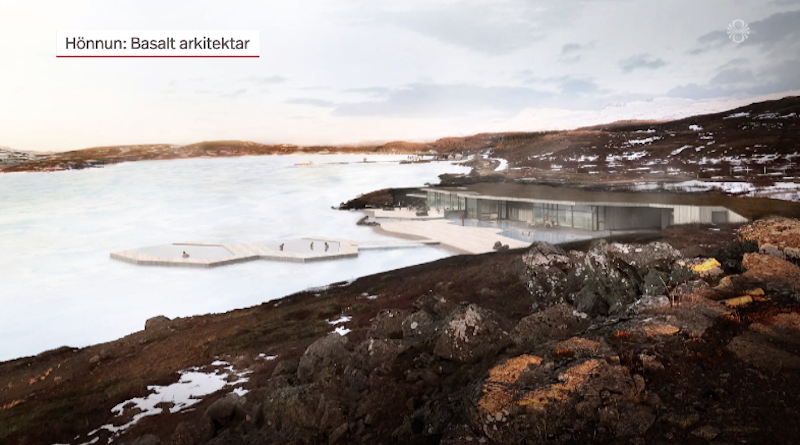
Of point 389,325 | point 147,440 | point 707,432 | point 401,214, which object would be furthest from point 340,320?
point 401,214

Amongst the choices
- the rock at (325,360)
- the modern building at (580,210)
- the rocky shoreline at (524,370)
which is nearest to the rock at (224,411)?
the rocky shoreline at (524,370)

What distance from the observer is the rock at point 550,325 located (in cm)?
668

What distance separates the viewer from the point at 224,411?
680cm

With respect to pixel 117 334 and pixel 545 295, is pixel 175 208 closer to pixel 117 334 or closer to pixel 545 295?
pixel 117 334

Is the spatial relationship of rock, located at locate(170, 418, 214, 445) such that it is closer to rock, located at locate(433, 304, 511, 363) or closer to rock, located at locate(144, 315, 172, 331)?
rock, located at locate(433, 304, 511, 363)

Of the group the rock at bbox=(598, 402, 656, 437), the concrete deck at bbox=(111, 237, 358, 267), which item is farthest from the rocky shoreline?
the concrete deck at bbox=(111, 237, 358, 267)

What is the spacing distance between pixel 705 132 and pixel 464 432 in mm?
28322

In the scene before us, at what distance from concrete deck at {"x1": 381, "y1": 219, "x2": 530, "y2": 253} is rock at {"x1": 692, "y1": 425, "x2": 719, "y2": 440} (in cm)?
1800

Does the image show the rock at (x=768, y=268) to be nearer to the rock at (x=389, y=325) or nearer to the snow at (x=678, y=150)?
the rock at (x=389, y=325)

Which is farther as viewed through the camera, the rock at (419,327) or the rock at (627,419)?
the rock at (419,327)

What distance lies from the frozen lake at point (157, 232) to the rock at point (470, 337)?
15.0 metres

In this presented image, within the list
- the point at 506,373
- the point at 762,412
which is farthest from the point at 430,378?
the point at 762,412

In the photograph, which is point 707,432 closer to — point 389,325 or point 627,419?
point 627,419

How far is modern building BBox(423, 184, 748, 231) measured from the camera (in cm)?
1917
